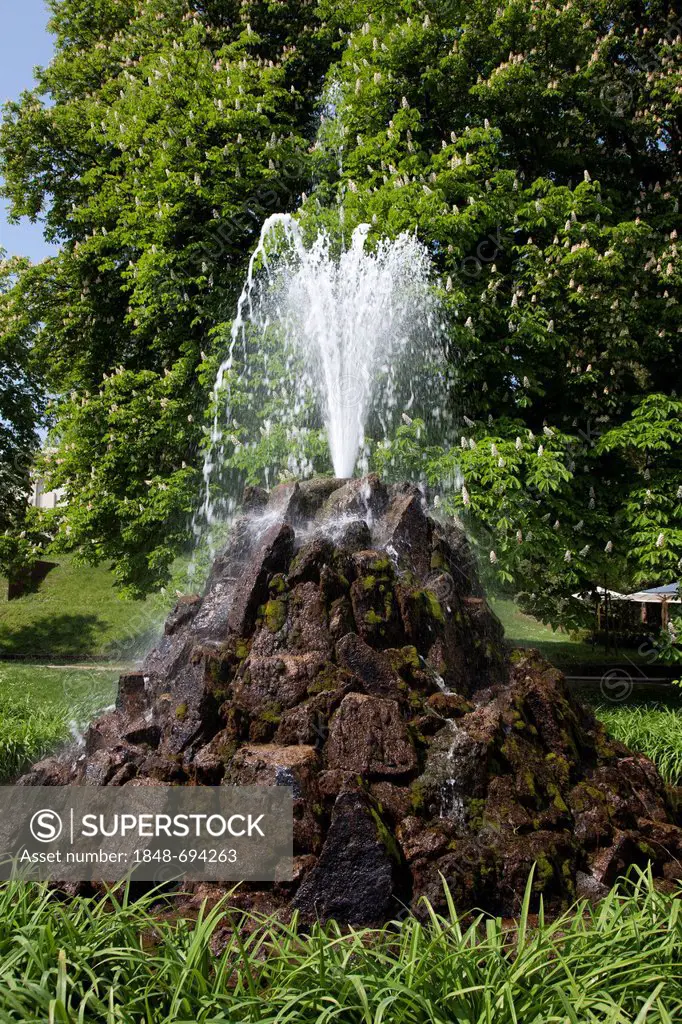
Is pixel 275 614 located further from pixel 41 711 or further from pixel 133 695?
pixel 41 711

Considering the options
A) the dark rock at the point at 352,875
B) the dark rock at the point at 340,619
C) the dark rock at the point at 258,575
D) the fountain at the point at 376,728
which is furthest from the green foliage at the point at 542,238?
the dark rock at the point at 352,875

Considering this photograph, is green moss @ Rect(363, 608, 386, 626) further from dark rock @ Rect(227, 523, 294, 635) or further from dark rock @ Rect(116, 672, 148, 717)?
dark rock @ Rect(116, 672, 148, 717)

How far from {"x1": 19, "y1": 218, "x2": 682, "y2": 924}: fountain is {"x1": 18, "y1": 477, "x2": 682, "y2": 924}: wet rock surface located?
0.01 metres

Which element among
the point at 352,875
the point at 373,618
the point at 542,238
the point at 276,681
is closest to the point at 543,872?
the point at 352,875

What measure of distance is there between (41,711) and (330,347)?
588 cm

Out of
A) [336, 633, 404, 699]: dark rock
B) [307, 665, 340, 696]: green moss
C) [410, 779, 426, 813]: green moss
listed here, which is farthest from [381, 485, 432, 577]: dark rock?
[410, 779, 426, 813]: green moss

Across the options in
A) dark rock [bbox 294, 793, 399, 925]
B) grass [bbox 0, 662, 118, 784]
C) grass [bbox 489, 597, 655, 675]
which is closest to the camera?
dark rock [bbox 294, 793, 399, 925]

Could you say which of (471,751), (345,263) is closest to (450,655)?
(471,751)

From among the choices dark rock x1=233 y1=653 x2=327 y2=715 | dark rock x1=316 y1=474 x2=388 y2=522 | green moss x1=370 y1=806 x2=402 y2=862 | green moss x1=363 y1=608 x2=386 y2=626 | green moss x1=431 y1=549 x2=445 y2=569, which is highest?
dark rock x1=316 y1=474 x2=388 y2=522

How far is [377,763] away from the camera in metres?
5.12

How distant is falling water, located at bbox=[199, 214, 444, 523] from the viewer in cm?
1027

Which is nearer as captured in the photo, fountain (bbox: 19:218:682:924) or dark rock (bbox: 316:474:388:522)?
fountain (bbox: 19:218:682:924)

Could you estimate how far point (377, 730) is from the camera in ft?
17.1

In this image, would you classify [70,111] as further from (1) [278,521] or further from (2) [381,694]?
(2) [381,694]
